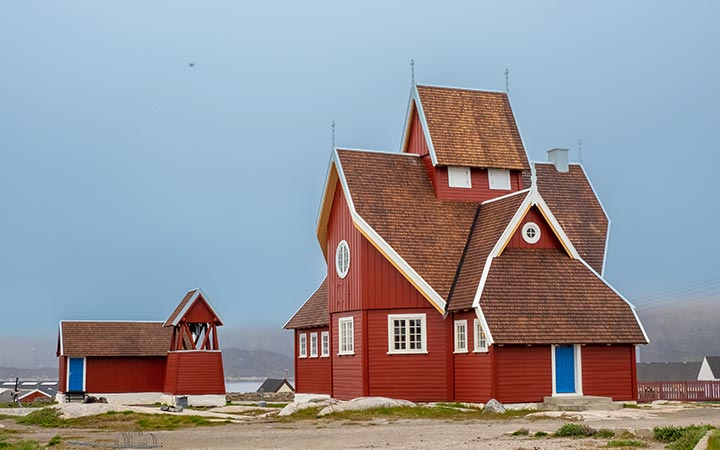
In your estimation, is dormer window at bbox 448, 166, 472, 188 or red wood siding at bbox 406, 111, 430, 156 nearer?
dormer window at bbox 448, 166, 472, 188

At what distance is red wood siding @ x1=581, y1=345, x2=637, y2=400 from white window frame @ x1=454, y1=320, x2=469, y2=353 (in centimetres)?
390

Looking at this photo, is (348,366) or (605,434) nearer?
(605,434)

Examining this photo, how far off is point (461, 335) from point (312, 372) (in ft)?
37.0

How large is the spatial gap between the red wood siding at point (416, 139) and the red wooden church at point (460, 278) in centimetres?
8

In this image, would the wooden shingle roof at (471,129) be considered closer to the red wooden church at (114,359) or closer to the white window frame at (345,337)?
the white window frame at (345,337)

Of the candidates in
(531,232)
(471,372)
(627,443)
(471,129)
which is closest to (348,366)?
(471,372)

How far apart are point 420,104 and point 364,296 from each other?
8.38 meters

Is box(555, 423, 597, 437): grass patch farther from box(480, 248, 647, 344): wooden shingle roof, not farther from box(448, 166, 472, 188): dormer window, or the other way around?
box(448, 166, 472, 188): dormer window

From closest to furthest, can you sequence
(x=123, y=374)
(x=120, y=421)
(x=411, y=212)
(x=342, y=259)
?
(x=120, y=421) → (x=411, y=212) → (x=342, y=259) → (x=123, y=374)

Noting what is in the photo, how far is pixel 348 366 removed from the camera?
125 ft

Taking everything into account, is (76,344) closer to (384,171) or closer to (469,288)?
(384,171)

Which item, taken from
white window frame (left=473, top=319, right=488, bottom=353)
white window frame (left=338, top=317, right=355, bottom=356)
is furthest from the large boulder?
white window frame (left=338, top=317, right=355, bottom=356)

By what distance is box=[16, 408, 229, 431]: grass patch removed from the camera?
2955 centimetres

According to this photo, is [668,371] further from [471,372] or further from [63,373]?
[471,372]
